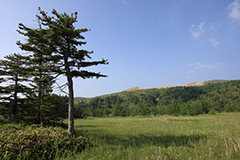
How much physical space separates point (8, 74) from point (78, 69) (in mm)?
15985

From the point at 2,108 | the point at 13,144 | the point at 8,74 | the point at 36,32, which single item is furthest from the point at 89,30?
the point at 2,108

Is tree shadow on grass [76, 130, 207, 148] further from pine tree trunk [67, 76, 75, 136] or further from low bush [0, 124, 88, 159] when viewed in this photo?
low bush [0, 124, 88, 159]

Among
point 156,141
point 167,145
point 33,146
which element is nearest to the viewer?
point 33,146

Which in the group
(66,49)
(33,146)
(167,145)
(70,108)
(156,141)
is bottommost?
(156,141)

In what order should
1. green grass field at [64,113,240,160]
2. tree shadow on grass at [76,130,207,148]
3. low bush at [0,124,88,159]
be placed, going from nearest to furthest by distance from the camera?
low bush at [0,124,88,159], green grass field at [64,113,240,160], tree shadow on grass at [76,130,207,148]

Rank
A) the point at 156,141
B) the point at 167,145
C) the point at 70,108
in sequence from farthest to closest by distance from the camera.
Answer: the point at 70,108 → the point at 156,141 → the point at 167,145

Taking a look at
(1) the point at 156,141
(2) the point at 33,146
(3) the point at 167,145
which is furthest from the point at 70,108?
(3) the point at 167,145

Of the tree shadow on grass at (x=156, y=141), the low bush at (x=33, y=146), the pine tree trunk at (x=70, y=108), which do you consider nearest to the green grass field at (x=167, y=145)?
the tree shadow on grass at (x=156, y=141)

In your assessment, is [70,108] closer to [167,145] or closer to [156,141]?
[156,141]

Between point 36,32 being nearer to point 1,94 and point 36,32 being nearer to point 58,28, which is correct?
point 58,28

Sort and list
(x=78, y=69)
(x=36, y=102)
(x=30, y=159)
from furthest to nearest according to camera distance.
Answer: (x=36, y=102), (x=78, y=69), (x=30, y=159)

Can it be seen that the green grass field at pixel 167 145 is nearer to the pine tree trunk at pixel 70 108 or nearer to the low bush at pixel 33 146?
the low bush at pixel 33 146

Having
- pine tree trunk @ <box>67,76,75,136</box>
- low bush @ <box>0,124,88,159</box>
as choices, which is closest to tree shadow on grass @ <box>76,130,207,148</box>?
pine tree trunk @ <box>67,76,75,136</box>

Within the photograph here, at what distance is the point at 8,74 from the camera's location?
763 inches
